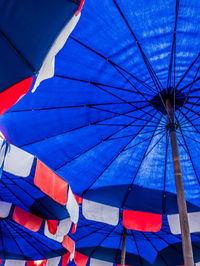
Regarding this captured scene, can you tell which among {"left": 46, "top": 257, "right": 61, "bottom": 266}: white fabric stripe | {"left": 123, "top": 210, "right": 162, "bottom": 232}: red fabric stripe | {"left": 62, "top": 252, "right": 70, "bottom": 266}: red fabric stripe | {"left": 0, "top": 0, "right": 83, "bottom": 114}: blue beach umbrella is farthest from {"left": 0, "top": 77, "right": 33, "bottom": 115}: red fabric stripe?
{"left": 46, "top": 257, "right": 61, "bottom": 266}: white fabric stripe

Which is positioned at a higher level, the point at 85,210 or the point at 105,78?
the point at 105,78

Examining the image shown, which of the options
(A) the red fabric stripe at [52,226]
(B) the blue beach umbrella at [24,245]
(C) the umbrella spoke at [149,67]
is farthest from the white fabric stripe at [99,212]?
(B) the blue beach umbrella at [24,245]

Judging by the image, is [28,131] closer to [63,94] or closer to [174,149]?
[63,94]

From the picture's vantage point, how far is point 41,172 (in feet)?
12.6

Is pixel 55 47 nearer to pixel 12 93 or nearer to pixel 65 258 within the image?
pixel 12 93

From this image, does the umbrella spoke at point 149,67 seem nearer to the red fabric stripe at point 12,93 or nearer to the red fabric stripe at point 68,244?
the red fabric stripe at point 12,93

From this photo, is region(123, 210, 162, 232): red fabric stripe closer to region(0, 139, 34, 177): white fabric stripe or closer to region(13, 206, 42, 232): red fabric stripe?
region(13, 206, 42, 232): red fabric stripe

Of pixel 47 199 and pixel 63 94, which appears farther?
pixel 47 199

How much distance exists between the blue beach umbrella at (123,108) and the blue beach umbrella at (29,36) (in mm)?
1207

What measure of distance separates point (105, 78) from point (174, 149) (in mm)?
1339

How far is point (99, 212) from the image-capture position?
203 inches

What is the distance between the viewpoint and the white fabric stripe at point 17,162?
11.5ft

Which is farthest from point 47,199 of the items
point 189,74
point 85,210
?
point 189,74

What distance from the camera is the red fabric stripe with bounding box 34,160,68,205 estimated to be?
12.4 ft
